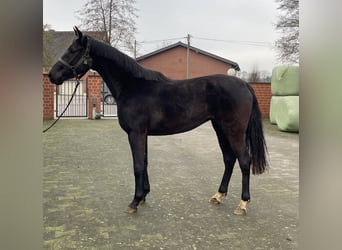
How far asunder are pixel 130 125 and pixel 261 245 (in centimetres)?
131

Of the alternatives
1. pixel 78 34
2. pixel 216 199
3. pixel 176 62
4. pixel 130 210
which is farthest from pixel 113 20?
pixel 176 62

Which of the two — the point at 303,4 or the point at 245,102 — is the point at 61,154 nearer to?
the point at 245,102

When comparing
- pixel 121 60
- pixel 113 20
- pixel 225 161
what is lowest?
pixel 225 161

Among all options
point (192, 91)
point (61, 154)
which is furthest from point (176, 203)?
point (61, 154)

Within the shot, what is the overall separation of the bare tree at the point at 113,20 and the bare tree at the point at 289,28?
3.43 feet

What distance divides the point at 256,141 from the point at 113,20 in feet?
5.27

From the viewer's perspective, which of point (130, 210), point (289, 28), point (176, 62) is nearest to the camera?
point (289, 28)

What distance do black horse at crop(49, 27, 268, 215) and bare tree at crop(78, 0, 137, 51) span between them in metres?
0.36

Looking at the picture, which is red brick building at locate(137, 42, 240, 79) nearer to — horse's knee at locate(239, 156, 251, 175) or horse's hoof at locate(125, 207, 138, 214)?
horse's knee at locate(239, 156, 251, 175)

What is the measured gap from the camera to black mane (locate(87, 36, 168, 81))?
89.0 inches

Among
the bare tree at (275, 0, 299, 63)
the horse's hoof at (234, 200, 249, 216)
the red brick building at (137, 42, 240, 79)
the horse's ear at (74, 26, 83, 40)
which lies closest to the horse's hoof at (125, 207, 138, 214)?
the horse's hoof at (234, 200, 249, 216)

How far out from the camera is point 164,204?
2.69 metres

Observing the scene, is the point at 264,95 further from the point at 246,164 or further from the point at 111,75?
the point at 111,75
